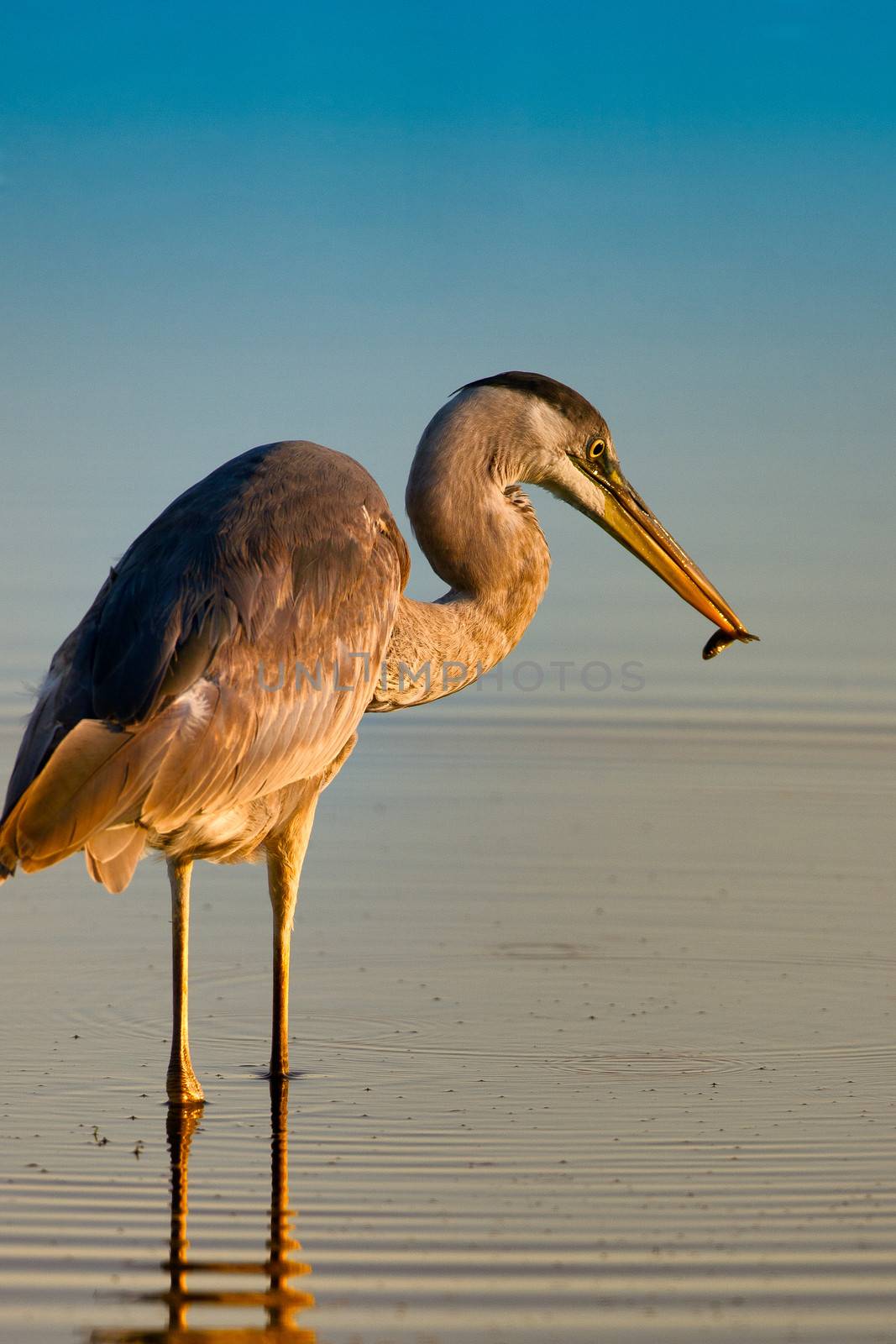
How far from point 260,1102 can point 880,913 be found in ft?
12.1

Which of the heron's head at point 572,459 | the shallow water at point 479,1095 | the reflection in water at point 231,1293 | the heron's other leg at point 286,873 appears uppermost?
the heron's head at point 572,459

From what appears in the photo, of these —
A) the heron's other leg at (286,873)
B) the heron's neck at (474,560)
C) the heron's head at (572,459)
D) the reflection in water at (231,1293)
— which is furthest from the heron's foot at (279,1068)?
the heron's head at (572,459)

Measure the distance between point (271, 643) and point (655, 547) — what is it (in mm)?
2383

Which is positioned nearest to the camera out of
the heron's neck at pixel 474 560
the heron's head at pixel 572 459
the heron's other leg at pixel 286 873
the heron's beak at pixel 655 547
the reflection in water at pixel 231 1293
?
the reflection in water at pixel 231 1293

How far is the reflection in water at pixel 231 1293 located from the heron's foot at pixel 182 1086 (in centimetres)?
57

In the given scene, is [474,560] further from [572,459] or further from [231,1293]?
[231,1293]

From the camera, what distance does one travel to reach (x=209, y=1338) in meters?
3.93

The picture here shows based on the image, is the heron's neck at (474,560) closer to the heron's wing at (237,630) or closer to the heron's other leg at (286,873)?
the heron's wing at (237,630)

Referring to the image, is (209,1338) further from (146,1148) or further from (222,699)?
(222,699)

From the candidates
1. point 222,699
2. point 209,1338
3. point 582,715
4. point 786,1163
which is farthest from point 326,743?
point 582,715

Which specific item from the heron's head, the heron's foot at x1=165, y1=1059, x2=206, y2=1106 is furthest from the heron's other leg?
the heron's head

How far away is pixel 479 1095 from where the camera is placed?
5.80 metres

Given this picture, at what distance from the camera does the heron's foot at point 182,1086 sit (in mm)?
5746

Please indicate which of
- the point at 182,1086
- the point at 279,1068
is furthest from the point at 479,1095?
the point at 182,1086
